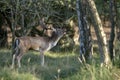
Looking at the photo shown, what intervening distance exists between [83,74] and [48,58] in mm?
7565

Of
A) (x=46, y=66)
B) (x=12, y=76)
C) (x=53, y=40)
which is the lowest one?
(x=46, y=66)

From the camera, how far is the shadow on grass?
39.4ft

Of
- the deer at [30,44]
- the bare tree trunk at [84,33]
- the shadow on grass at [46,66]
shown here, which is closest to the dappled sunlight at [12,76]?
the shadow on grass at [46,66]

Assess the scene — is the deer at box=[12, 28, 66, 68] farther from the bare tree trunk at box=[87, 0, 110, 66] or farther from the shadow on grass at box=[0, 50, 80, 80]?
the bare tree trunk at box=[87, 0, 110, 66]

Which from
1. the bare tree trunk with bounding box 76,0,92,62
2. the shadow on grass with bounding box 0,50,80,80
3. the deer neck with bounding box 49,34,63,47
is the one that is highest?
the bare tree trunk with bounding box 76,0,92,62

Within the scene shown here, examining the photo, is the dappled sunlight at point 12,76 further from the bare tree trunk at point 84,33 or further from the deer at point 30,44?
the deer at point 30,44

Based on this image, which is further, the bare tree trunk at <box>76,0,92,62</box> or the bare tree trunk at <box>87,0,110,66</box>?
the bare tree trunk at <box>76,0,92,62</box>

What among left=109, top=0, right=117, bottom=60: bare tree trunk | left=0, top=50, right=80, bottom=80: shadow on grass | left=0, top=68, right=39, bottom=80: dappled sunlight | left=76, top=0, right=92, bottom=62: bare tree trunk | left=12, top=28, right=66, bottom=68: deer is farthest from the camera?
left=12, top=28, right=66, bottom=68: deer

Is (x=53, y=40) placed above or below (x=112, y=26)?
below

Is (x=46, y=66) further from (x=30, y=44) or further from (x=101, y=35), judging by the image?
(x=101, y=35)

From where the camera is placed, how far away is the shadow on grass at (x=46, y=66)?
12.0m

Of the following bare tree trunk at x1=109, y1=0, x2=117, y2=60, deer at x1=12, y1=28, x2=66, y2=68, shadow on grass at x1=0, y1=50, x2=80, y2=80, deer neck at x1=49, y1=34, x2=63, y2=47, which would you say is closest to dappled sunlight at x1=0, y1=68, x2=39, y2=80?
shadow on grass at x1=0, y1=50, x2=80, y2=80

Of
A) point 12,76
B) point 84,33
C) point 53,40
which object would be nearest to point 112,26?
point 84,33

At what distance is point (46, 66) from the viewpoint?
1481 cm
